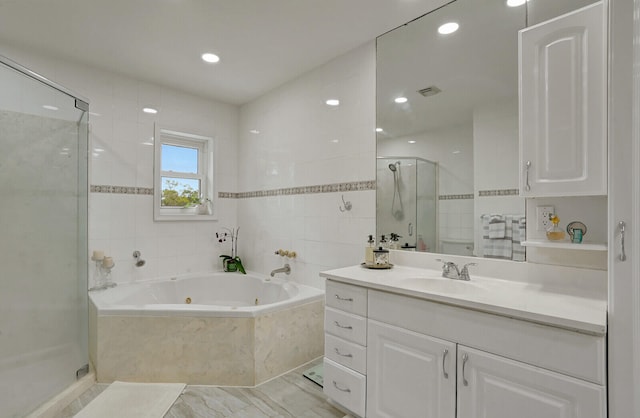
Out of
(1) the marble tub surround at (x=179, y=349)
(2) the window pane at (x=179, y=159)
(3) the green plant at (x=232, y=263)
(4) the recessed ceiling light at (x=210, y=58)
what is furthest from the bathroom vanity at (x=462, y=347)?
(2) the window pane at (x=179, y=159)

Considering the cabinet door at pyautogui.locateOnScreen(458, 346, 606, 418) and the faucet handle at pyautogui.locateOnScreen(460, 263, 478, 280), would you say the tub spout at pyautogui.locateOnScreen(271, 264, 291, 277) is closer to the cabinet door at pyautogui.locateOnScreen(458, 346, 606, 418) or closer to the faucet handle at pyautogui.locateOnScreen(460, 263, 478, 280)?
the faucet handle at pyautogui.locateOnScreen(460, 263, 478, 280)

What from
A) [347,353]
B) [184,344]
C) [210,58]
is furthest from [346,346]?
[210,58]

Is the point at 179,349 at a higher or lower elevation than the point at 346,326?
lower

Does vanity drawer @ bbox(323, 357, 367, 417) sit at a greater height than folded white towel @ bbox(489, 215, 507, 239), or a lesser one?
lesser

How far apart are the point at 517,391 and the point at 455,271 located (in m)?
0.72

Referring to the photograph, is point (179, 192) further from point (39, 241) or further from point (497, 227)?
point (497, 227)

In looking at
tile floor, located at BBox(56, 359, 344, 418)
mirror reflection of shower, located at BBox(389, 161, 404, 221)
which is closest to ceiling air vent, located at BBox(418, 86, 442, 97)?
mirror reflection of shower, located at BBox(389, 161, 404, 221)

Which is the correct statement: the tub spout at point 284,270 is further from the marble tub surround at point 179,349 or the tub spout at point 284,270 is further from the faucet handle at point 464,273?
the faucet handle at point 464,273

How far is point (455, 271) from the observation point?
5.86ft

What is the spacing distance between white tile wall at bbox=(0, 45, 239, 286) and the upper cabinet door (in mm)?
3095

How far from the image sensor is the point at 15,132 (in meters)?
1.89

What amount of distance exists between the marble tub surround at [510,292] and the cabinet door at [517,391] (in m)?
0.18

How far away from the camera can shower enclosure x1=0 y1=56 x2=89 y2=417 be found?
71.2 inches

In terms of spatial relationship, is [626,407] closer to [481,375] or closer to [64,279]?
[481,375]
